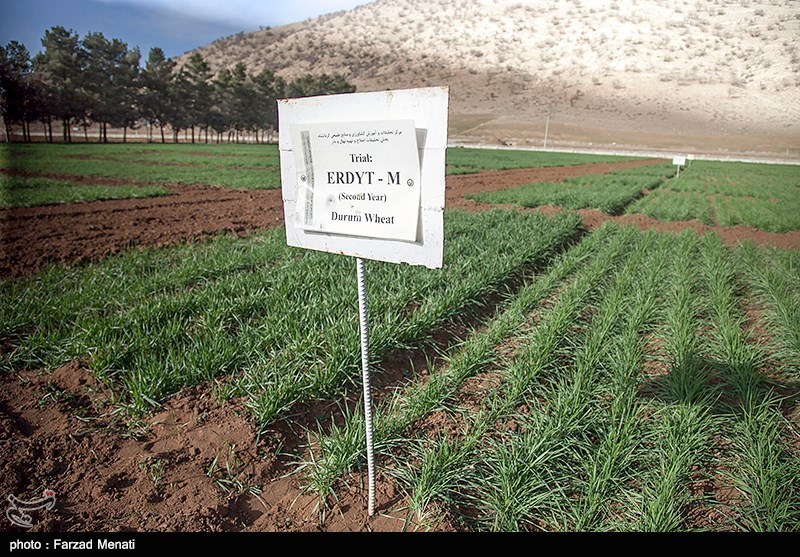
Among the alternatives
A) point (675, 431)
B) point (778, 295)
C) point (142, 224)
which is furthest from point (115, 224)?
point (778, 295)

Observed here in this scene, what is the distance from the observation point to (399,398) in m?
2.80

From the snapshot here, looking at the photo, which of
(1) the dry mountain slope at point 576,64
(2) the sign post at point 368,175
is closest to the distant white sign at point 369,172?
(2) the sign post at point 368,175

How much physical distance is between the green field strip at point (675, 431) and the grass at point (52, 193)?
39.0 ft

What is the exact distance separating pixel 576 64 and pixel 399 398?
107m

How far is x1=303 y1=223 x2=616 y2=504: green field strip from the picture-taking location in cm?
216

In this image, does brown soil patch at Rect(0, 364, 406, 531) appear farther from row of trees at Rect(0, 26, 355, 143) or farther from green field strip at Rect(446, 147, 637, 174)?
row of trees at Rect(0, 26, 355, 143)

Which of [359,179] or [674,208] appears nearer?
[359,179]

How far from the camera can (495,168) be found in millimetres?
25672

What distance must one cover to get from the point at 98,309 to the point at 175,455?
206 centimetres

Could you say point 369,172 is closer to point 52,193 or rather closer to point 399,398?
point 399,398

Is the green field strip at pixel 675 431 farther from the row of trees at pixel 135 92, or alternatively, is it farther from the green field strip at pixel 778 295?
the row of trees at pixel 135 92

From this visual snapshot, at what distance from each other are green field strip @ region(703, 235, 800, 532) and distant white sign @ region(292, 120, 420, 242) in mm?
2033

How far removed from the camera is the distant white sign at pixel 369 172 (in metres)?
1.56
